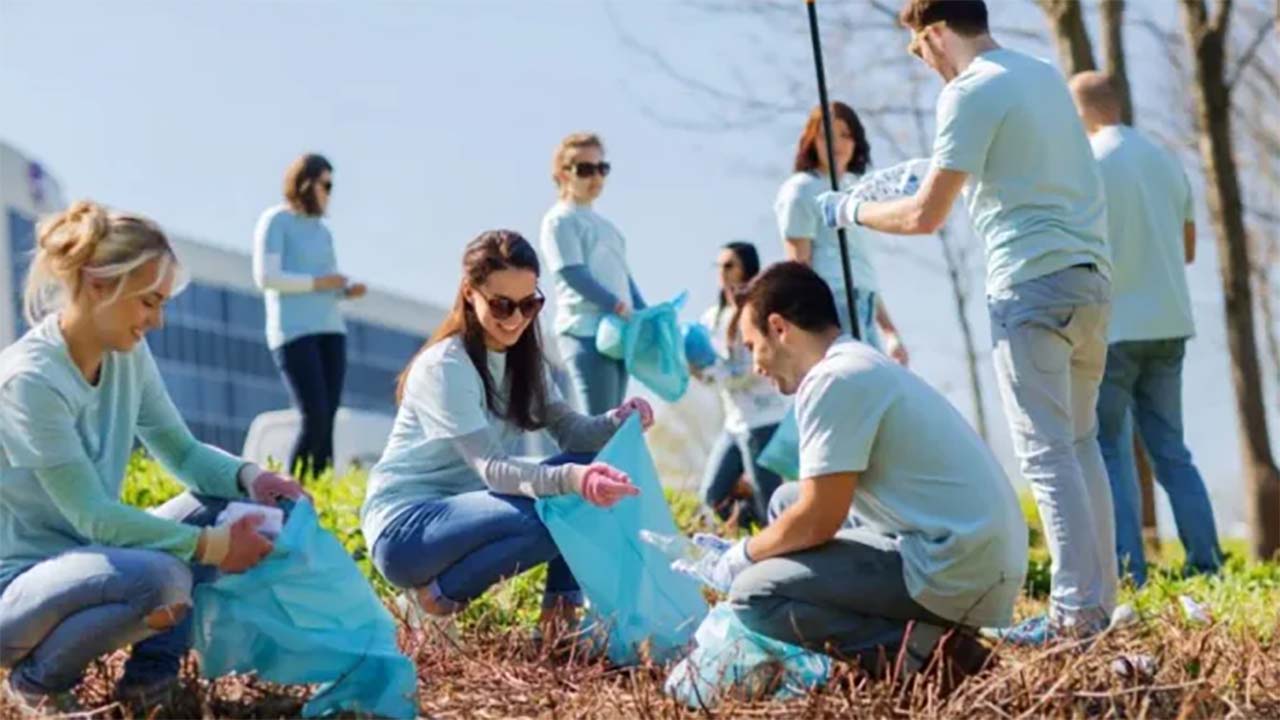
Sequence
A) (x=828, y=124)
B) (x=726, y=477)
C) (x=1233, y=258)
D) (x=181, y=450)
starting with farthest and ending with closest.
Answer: (x=1233, y=258), (x=726, y=477), (x=828, y=124), (x=181, y=450)

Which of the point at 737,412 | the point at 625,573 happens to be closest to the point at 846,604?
the point at 625,573

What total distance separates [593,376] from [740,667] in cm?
320

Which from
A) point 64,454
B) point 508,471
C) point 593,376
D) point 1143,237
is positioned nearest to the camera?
point 64,454

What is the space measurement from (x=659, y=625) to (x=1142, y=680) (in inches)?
49.7

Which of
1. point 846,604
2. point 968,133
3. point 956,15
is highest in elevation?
point 956,15

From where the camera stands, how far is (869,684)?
167 inches

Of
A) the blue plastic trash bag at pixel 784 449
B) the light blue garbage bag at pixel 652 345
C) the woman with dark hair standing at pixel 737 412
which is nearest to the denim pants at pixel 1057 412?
the blue plastic trash bag at pixel 784 449

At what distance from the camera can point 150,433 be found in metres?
4.49

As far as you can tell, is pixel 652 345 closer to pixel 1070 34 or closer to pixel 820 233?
pixel 820 233

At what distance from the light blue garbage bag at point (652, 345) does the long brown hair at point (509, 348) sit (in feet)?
6.92

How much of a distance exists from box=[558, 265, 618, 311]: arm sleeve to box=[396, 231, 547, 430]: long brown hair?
6.99ft

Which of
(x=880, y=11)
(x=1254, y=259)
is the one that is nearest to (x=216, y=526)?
(x=880, y=11)

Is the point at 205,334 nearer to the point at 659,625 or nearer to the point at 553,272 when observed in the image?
the point at 553,272

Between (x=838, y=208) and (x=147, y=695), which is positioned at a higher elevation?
(x=838, y=208)
